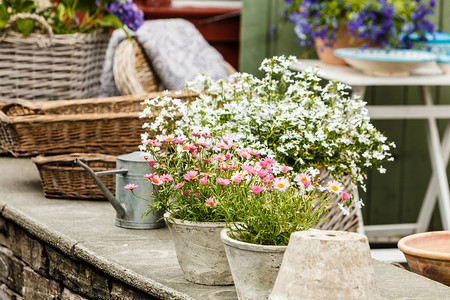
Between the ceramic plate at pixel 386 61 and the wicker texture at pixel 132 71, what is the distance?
2.66ft

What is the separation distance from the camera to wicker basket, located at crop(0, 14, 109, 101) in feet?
9.43

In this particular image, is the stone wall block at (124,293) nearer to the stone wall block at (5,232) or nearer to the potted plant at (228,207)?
the potted plant at (228,207)

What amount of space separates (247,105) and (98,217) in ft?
2.00

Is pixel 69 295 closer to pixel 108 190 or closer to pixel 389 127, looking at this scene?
pixel 108 190

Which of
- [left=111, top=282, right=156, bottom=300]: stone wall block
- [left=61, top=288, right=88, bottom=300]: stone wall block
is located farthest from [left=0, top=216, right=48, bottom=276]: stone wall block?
[left=111, top=282, right=156, bottom=300]: stone wall block

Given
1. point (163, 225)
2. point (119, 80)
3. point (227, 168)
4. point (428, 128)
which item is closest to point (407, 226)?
point (428, 128)

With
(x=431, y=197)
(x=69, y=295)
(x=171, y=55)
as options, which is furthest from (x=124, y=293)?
(x=431, y=197)

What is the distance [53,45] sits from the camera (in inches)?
115

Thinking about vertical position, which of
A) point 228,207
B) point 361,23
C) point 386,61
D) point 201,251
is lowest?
point 201,251

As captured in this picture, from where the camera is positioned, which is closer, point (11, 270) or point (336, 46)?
point (11, 270)

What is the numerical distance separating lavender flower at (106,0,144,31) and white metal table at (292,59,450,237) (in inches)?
30.3

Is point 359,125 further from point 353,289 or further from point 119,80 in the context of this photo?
point 119,80

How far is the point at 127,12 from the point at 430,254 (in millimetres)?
1683

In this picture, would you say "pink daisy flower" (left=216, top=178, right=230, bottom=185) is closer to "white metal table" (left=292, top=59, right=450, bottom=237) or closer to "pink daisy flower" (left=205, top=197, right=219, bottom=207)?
"pink daisy flower" (left=205, top=197, right=219, bottom=207)
